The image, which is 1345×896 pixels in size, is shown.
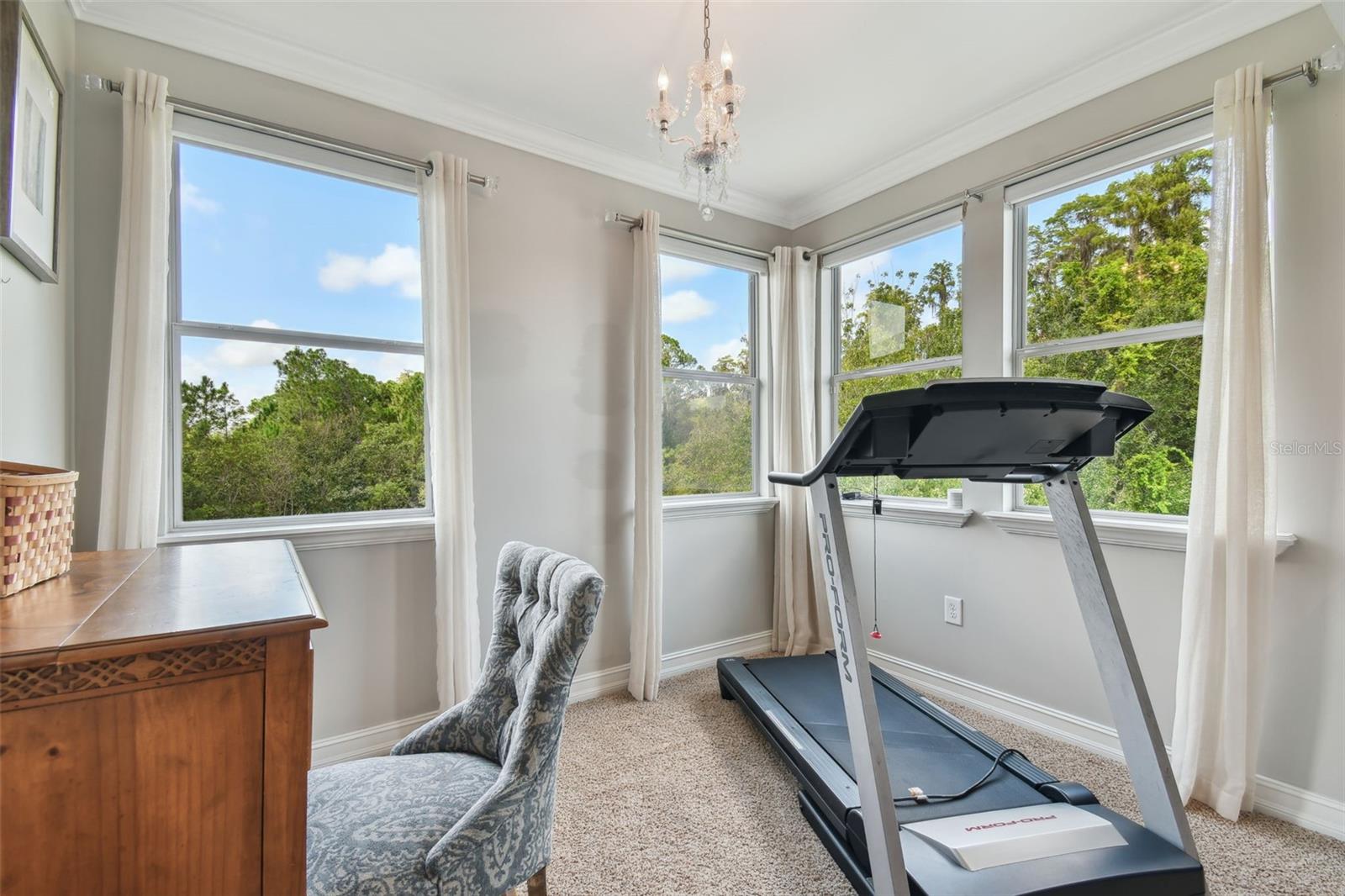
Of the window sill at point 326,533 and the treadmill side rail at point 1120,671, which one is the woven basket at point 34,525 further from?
the treadmill side rail at point 1120,671

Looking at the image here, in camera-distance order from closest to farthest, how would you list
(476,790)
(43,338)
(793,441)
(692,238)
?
(476,790) < (43,338) < (692,238) < (793,441)

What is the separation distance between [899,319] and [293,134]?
289 centimetres

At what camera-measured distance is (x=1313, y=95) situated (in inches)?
73.2

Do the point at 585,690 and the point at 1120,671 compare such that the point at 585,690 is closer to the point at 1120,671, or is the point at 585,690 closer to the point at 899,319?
the point at 1120,671

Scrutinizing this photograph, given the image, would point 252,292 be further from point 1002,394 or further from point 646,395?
point 1002,394

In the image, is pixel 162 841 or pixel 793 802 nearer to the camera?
pixel 162 841

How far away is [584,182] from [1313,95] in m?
2.70

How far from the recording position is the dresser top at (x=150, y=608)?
2.25ft

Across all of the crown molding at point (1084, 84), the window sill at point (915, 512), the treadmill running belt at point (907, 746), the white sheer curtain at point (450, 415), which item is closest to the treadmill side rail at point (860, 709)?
the treadmill running belt at point (907, 746)

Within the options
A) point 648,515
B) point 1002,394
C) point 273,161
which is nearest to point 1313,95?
point 1002,394

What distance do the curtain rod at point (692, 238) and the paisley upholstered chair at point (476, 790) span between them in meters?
→ 2.03

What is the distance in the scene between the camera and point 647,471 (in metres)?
2.84

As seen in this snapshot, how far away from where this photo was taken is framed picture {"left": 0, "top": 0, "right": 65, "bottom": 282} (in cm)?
128

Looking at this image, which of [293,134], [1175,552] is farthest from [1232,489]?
[293,134]
